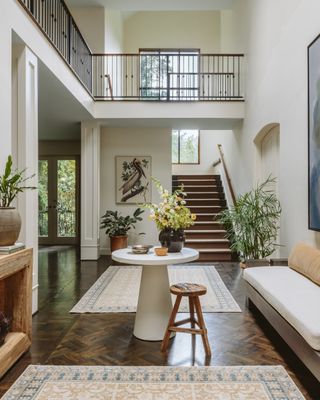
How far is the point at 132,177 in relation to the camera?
7816mm

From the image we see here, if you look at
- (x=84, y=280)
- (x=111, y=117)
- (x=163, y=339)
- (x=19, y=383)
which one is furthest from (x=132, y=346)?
(x=111, y=117)

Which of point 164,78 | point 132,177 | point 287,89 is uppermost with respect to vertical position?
point 164,78

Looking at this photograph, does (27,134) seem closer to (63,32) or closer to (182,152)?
(63,32)

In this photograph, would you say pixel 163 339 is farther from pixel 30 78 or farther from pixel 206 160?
pixel 206 160

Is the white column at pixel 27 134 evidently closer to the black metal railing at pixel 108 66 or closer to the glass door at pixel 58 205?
the black metal railing at pixel 108 66

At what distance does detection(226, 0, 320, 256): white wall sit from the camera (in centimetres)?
386

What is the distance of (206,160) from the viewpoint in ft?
35.7

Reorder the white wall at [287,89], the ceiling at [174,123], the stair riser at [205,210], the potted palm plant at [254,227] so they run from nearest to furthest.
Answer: the white wall at [287,89] < the potted palm plant at [254,227] < the ceiling at [174,123] < the stair riser at [205,210]

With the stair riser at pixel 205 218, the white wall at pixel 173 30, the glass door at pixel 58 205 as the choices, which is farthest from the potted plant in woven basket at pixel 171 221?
the white wall at pixel 173 30

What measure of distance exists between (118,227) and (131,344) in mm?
4257

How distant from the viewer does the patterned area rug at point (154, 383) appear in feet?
7.16

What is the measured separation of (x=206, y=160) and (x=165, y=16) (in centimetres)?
443

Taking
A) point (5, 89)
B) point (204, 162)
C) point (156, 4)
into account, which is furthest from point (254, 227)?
point (204, 162)

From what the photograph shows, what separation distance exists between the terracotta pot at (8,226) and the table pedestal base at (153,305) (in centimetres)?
115
